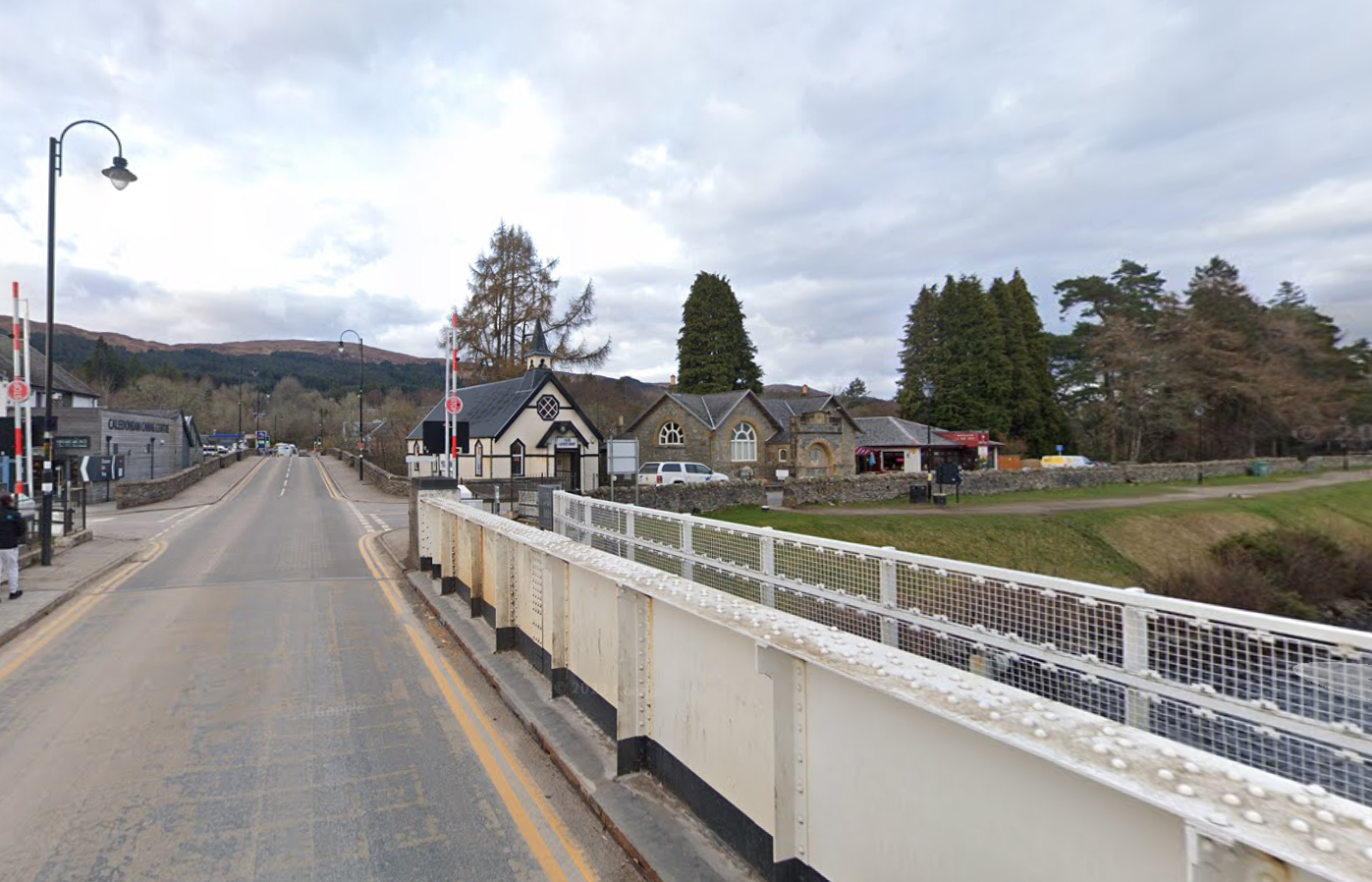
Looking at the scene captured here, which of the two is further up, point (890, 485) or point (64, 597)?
point (890, 485)

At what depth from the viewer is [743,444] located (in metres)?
47.0

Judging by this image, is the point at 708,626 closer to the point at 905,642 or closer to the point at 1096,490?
the point at 905,642

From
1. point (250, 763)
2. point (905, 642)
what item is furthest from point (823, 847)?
point (250, 763)

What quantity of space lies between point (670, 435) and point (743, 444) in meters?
4.82

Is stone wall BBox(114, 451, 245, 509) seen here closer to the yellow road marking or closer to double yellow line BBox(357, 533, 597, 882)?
the yellow road marking

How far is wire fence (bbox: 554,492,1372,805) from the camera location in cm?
279

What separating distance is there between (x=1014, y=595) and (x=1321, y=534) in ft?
119

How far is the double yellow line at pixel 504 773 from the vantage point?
4.13m

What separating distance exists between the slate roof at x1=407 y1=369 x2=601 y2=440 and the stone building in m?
5.97

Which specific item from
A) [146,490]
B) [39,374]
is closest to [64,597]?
[146,490]

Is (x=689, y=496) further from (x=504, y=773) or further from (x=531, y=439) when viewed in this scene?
(x=504, y=773)

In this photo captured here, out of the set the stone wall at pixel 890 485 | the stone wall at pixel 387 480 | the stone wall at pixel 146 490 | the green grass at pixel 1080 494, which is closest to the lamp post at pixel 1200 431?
the stone wall at pixel 890 485

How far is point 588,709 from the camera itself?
5.82 metres

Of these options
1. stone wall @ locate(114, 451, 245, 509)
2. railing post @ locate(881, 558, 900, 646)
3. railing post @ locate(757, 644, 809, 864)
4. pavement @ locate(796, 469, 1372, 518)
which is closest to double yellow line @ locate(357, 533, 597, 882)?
railing post @ locate(757, 644, 809, 864)
